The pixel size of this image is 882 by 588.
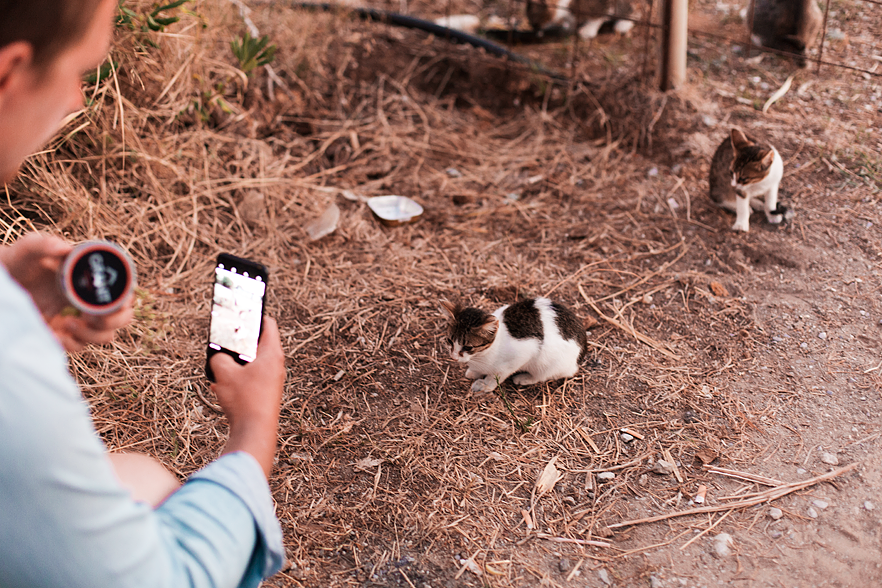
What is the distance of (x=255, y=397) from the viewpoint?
55.2 inches

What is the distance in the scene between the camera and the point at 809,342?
2.78 metres

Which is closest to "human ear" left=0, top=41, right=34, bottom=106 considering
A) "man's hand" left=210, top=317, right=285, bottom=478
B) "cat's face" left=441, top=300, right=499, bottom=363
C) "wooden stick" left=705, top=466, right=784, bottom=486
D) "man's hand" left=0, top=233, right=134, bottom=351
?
"man's hand" left=0, top=233, right=134, bottom=351

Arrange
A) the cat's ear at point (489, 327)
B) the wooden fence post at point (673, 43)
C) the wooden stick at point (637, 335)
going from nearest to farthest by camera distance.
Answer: the cat's ear at point (489, 327)
the wooden stick at point (637, 335)
the wooden fence post at point (673, 43)

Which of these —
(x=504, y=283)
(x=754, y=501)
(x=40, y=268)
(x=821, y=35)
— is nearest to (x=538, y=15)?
(x=821, y=35)

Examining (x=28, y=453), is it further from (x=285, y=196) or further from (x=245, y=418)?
(x=285, y=196)

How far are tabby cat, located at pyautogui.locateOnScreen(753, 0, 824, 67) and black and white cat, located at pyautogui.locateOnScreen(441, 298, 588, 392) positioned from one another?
121 inches

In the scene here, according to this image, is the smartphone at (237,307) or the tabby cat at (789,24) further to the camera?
A: the tabby cat at (789,24)

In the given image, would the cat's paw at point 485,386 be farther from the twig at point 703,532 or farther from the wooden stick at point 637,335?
the twig at point 703,532

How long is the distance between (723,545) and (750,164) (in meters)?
1.89

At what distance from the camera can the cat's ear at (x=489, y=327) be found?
8.16 ft

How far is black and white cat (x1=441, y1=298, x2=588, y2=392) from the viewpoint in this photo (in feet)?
8.33

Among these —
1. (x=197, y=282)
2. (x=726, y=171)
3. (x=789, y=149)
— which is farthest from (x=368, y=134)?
(x=789, y=149)

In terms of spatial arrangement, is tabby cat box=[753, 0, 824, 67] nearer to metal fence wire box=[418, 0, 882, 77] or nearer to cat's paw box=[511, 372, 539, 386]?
metal fence wire box=[418, 0, 882, 77]

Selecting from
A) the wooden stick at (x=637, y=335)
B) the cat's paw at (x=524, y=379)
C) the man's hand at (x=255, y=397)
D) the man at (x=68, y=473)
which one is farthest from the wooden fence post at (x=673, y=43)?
the man at (x=68, y=473)
